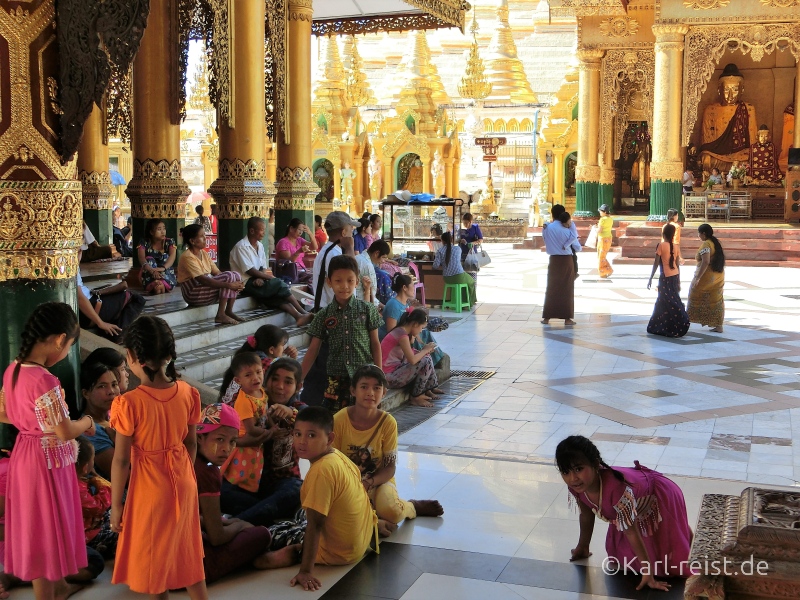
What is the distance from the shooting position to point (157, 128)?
11727 millimetres

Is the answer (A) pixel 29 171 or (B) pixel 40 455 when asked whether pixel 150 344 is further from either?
(A) pixel 29 171

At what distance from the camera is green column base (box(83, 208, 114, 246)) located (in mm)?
15219

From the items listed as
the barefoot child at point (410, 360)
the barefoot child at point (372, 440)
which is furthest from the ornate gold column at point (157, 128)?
the barefoot child at point (372, 440)

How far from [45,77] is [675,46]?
2069 cm

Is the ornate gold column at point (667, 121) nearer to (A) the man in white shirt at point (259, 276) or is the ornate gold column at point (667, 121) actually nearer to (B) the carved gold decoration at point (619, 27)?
(B) the carved gold decoration at point (619, 27)

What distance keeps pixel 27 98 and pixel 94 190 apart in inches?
403

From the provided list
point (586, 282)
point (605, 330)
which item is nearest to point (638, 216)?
point (586, 282)

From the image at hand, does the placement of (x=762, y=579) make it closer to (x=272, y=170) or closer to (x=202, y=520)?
(x=202, y=520)

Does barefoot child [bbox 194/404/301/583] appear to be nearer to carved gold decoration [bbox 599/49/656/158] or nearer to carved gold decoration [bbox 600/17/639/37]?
carved gold decoration [bbox 599/49/656/158]

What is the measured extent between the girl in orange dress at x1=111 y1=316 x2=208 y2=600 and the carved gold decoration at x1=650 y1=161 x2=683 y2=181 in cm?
2139

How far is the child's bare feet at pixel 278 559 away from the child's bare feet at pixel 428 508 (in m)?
0.92

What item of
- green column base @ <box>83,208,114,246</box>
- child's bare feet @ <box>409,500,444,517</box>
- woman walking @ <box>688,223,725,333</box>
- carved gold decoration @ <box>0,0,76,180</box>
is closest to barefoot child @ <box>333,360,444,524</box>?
child's bare feet @ <box>409,500,444,517</box>

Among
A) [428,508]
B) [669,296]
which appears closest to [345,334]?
[428,508]

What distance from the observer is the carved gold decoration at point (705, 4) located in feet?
76.0
